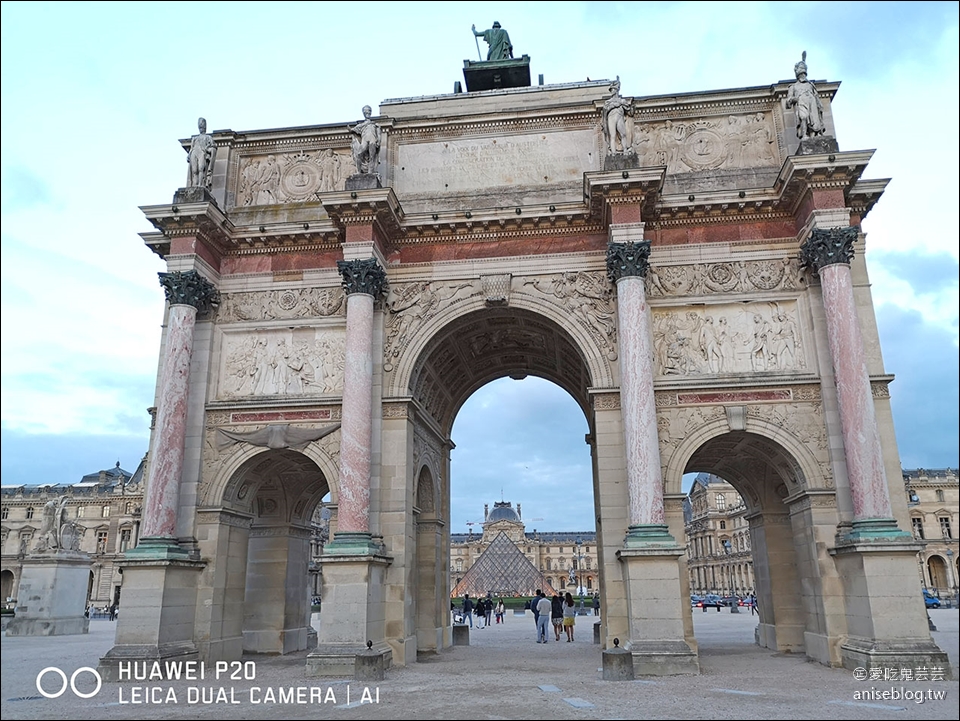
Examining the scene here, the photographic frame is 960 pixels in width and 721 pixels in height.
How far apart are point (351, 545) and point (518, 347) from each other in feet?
30.3

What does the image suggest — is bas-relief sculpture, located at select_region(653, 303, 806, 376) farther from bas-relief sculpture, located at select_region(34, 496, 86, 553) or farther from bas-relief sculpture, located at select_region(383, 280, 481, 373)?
bas-relief sculpture, located at select_region(34, 496, 86, 553)

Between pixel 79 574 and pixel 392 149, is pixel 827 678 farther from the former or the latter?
pixel 79 574

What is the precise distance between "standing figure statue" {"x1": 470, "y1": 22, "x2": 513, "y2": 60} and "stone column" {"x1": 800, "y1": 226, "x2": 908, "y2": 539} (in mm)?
13442

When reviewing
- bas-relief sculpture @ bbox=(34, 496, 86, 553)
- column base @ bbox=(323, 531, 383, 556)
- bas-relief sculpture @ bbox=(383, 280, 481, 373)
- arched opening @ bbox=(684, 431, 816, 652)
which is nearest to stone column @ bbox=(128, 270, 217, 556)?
column base @ bbox=(323, 531, 383, 556)

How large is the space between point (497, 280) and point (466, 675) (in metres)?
10.3

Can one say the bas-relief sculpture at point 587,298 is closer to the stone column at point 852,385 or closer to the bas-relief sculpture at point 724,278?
the bas-relief sculpture at point 724,278

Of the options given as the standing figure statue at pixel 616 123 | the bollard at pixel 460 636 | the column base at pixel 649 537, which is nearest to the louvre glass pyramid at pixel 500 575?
the bollard at pixel 460 636

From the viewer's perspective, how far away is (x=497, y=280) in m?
20.7

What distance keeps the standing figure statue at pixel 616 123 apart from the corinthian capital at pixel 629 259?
2.78 m

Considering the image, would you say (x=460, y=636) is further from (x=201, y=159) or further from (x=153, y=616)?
(x=201, y=159)

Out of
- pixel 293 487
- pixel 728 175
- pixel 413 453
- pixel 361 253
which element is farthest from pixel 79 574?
pixel 728 175

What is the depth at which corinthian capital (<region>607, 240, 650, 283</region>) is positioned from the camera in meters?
19.0

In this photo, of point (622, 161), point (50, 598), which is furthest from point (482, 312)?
point (50, 598)

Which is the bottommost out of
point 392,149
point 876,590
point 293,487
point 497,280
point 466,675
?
point 466,675
